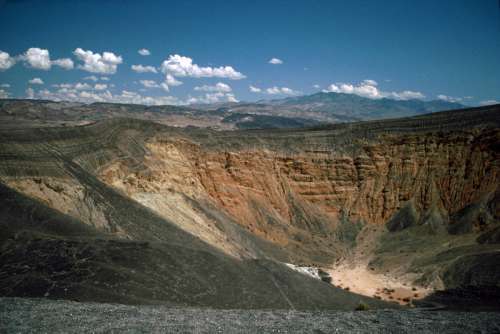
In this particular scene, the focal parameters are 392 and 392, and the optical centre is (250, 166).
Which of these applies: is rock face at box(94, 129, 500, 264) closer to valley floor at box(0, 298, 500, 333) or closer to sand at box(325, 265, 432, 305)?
sand at box(325, 265, 432, 305)

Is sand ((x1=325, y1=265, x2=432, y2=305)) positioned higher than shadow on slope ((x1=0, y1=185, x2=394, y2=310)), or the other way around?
shadow on slope ((x1=0, y1=185, x2=394, y2=310))

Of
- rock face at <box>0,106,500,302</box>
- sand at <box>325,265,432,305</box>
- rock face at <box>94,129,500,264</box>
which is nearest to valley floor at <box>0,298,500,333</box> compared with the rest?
rock face at <box>0,106,500,302</box>

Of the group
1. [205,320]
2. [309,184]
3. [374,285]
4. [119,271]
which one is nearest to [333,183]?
[309,184]

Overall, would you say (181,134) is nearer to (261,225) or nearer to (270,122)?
(261,225)

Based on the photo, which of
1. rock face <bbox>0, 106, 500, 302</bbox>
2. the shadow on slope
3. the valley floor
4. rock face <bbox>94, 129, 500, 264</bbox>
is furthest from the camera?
rock face <bbox>94, 129, 500, 264</bbox>

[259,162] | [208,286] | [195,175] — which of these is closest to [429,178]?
[259,162]

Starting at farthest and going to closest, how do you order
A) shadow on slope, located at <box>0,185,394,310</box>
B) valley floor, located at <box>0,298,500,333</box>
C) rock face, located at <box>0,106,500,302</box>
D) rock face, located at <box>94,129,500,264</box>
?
rock face, located at <box>94,129,500,264</box> → rock face, located at <box>0,106,500,302</box> → shadow on slope, located at <box>0,185,394,310</box> → valley floor, located at <box>0,298,500,333</box>

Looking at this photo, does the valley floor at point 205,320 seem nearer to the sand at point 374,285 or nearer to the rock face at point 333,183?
the sand at point 374,285
